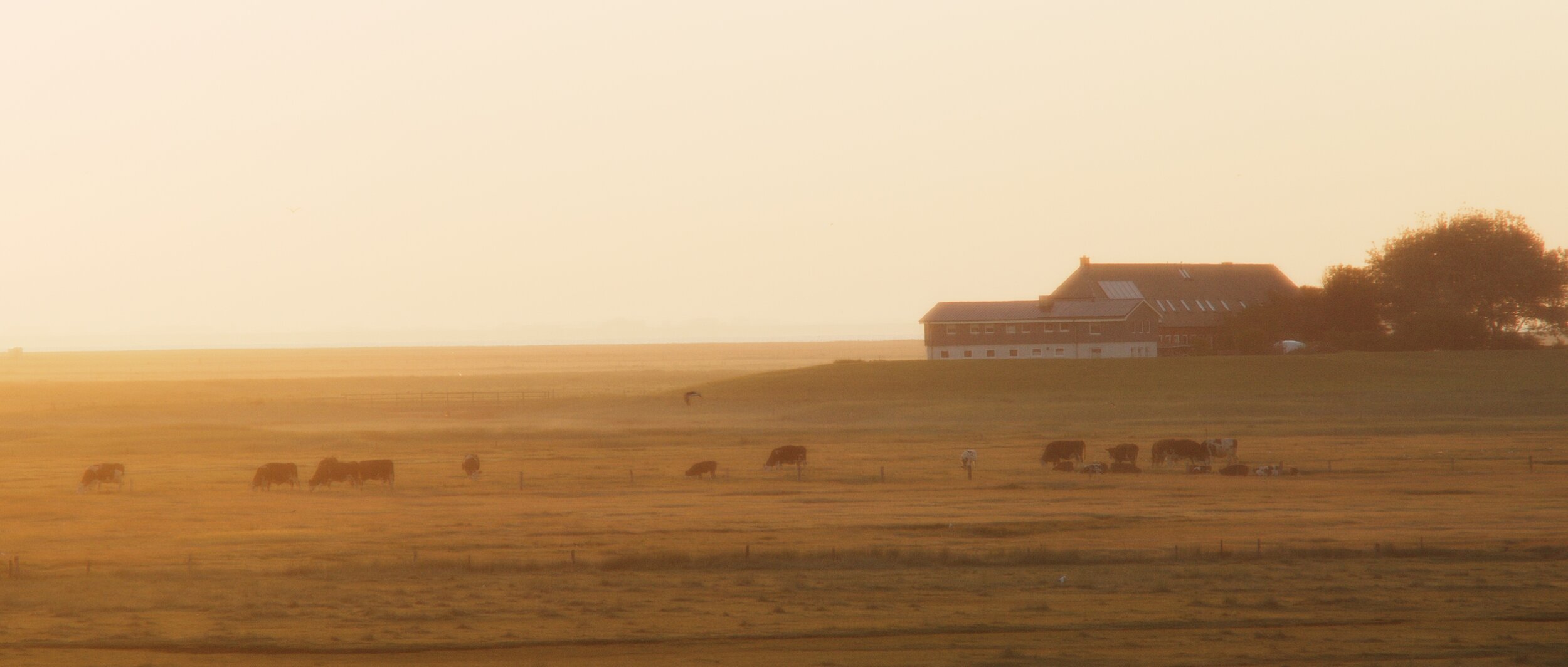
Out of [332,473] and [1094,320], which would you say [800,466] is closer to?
[332,473]

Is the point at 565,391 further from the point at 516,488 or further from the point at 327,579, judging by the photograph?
the point at 327,579

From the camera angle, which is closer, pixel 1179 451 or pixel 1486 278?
pixel 1179 451

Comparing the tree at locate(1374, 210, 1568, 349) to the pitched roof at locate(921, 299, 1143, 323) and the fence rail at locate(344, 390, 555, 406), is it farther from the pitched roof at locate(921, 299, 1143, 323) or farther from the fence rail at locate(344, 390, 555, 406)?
the fence rail at locate(344, 390, 555, 406)

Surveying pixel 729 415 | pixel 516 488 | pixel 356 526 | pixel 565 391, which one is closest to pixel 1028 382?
pixel 729 415

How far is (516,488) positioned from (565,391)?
58.3 metres

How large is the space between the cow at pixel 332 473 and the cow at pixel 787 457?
11606mm

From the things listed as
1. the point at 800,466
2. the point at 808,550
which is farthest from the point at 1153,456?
the point at 808,550

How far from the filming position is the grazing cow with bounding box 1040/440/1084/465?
138 feet

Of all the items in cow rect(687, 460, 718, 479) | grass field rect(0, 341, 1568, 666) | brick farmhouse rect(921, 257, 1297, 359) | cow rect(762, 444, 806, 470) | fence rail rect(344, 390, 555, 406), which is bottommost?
grass field rect(0, 341, 1568, 666)

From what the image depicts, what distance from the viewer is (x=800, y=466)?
42312 millimetres

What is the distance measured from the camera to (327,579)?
909 inches

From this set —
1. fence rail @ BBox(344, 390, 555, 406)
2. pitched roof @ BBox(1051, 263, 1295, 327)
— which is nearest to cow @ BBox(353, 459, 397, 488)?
fence rail @ BBox(344, 390, 555, 406)

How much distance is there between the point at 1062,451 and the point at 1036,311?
160 ft

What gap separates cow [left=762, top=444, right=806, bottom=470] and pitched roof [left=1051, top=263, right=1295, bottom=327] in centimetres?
5448
